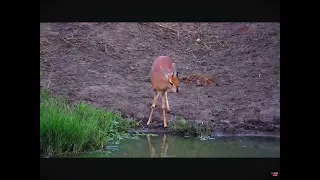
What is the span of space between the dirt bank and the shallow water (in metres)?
0.13

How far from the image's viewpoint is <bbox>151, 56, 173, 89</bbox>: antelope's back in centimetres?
596

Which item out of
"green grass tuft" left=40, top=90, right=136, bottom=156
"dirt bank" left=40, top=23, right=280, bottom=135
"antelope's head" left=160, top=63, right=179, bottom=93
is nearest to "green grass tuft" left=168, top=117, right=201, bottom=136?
"dirt bank" left=40, top=23, right=280, bottom=135

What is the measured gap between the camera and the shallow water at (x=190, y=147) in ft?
18.9

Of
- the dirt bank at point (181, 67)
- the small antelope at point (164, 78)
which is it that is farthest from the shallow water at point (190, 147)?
the small antelope at point (164, 78)

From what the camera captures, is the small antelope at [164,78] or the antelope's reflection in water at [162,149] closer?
the antelope's reflection in water at [162,149]

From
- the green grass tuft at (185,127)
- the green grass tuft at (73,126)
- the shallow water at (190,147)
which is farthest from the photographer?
the green grass tuft at (185,127)

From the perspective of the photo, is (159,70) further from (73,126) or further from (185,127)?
(73,126)

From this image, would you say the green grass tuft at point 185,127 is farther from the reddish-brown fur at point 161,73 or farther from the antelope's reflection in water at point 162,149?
the reddish-brown fur at point 161,73

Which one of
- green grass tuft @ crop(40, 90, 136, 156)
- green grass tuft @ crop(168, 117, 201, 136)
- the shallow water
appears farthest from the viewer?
green grass tuft @ crop(168, 117, 201, 136)

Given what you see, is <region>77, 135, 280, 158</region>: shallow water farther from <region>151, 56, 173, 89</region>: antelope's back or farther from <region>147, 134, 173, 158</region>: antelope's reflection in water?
<region>151, 56, 173, 89</region>: antelope's back

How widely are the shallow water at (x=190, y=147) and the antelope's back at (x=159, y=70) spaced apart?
1.91 ft
